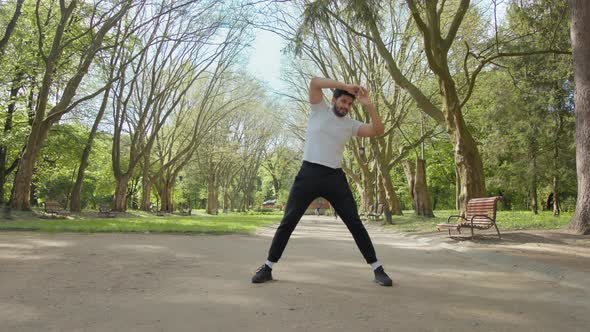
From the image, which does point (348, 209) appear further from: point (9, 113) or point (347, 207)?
point (9, 113)

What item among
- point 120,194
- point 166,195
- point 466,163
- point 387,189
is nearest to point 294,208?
point 466,163

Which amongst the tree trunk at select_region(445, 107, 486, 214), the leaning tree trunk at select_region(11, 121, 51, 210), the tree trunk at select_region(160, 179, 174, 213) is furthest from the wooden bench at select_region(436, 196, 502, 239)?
the tree trunk at select_region(160, 179, 174, 213)

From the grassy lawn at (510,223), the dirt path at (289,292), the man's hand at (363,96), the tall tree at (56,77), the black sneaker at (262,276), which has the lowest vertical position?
the dirt path at (289,292)

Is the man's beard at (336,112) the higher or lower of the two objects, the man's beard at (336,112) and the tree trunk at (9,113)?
the lower

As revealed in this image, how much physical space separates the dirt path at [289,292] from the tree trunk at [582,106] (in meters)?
2.88

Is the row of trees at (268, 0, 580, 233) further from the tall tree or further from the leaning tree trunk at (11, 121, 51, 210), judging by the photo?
the leaning tree trunk at (11, 121, 51, 210)

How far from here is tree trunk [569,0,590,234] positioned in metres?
9.67

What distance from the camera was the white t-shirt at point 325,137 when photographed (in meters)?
4.68

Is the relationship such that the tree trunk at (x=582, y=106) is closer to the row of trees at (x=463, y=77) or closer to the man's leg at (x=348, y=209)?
the row of trees at (x=463, y=77)

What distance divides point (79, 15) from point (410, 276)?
19.0 metres

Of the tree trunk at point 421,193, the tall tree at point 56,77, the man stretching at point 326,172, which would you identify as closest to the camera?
the man stretching at point 326,172

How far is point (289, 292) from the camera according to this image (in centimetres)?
422

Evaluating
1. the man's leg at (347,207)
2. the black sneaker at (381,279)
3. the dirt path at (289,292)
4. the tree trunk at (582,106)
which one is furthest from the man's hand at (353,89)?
the tree trunk at (582,106)

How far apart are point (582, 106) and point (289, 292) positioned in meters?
8.79
